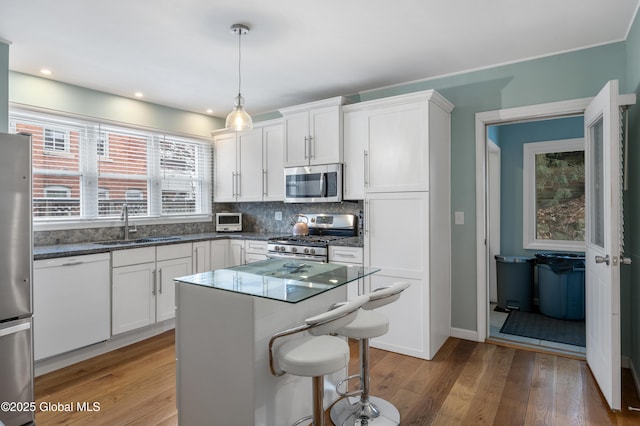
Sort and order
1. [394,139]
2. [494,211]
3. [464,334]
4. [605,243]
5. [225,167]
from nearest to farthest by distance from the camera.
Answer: [605,243]
[394,139]
[464,334]
[494,211]
[225,167]

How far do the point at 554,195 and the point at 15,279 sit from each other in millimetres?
5433

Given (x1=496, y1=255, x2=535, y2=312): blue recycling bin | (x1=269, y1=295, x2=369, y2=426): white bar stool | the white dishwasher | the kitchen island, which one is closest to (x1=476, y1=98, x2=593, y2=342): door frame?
(x1=496, y1=255, x2=535, y2=312): blue recycling bin

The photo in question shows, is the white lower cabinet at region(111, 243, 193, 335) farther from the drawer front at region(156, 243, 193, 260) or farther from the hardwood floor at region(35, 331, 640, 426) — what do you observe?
the hardwood floor at region(35, 331, 640, 426)

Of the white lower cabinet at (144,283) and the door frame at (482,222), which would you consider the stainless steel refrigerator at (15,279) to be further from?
the door frame at (482,222)

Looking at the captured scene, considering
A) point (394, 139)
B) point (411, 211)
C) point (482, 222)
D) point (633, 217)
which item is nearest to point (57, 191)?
point (394, 139)

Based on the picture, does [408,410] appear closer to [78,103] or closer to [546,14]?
[546,14]

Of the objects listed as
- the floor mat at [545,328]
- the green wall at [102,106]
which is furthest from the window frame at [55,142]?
the floor mat at [545,328]

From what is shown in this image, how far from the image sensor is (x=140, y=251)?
11.9 ft

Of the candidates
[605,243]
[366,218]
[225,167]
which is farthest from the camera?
[225,167]

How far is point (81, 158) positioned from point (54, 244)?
91 centimetres

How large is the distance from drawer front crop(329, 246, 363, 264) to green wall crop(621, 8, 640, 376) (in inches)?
81.2

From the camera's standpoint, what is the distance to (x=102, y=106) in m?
3.93

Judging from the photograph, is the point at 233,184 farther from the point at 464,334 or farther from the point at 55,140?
the point at 464,334

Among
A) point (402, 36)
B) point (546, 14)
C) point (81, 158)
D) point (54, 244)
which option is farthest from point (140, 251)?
point (546, 14)
